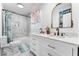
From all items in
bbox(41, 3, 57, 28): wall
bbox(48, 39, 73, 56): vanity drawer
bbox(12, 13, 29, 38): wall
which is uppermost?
bbox(41, 3, 57, 28): wall

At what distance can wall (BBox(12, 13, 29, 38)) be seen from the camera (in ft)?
5.38

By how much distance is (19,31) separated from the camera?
1.64 m

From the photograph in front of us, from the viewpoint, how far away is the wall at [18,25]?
5.38ft

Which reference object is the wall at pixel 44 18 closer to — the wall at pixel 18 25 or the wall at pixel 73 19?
the wall at pixel 73 19

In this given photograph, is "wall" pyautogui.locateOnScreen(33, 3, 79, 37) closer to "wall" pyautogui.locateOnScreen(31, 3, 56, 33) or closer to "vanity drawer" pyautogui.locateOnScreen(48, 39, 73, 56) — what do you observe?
"wall" pyautogui.locateOnScreen(31, 3, 56, 33)

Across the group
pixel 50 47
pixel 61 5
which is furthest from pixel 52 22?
pixel 50 47

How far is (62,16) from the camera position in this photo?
192 cm

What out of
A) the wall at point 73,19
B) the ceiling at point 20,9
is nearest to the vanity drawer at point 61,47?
the wall at point 73,19

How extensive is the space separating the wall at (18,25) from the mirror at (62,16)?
29.3 inches

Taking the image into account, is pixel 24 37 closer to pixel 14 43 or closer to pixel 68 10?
pixel 14 43

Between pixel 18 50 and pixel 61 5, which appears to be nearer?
pixel 18 50

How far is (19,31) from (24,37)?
0.14 meters

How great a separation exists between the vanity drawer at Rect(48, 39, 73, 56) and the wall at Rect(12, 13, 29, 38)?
1.67 feet

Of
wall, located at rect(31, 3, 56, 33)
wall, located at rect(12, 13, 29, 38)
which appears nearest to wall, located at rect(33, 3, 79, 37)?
wall, located at rect(31, 3, 56, 33)
